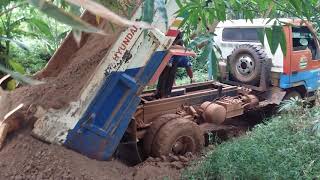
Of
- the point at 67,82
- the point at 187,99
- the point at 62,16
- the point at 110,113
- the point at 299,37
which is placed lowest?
the point at 187,99

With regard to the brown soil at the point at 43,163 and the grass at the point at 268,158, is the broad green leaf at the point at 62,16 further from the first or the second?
the grass at the point at 268,158

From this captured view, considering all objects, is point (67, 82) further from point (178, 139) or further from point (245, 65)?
point (245, 65)

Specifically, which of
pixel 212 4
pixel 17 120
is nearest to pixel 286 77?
pixel 17 120

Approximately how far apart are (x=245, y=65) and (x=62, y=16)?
619cm

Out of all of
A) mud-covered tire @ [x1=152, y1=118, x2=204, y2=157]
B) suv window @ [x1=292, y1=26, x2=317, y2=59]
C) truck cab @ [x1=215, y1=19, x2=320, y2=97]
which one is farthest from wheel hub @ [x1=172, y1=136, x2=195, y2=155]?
suv window @ [x1=292, y1=26, x2=317, y2=59]

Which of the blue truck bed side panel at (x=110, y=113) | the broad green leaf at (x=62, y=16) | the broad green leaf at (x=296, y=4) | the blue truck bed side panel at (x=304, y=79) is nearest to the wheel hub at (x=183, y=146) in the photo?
the blue truck bed side panel at (x=110, y=113)

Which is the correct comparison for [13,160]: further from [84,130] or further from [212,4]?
[212,4]

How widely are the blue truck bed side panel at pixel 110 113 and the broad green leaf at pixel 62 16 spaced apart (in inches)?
127

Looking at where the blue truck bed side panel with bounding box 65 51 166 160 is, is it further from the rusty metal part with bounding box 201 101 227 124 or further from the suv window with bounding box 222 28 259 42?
the suv window with bounding box 222 28 259 42

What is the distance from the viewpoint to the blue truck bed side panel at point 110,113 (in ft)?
12.5

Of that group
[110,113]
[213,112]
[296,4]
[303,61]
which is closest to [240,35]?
[303,61]

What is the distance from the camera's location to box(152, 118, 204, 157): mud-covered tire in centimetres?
464

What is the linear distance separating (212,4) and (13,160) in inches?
100

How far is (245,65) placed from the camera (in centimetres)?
659
